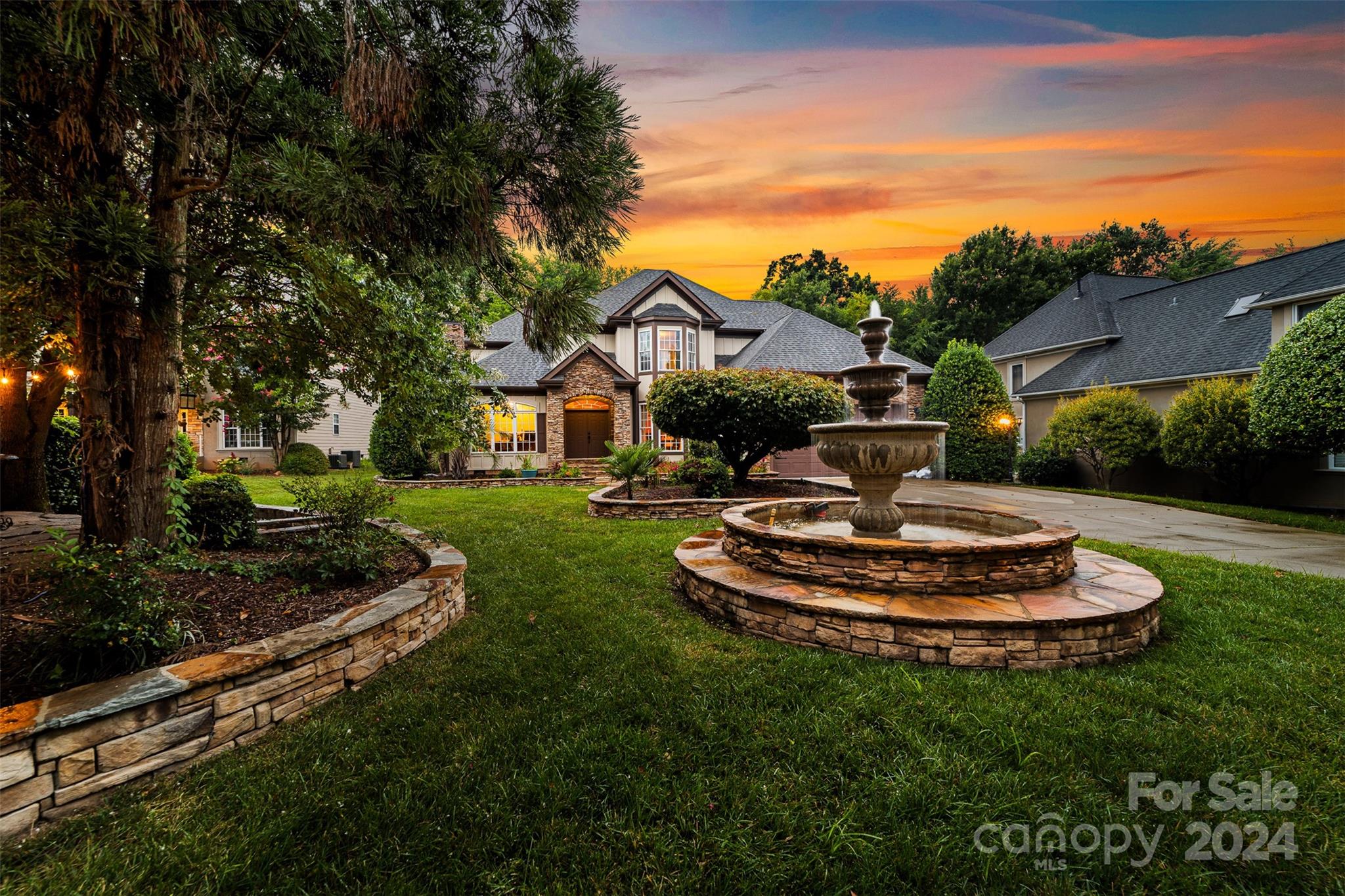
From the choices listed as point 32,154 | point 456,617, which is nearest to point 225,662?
point 456,617

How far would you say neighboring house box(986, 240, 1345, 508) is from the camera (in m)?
11.1

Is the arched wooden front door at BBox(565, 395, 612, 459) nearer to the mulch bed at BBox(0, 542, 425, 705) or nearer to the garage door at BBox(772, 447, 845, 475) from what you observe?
the garage door at BBox(772, 447, 845, 475)

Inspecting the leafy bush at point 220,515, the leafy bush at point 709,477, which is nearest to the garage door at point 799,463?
the leafy bush at point 709,477

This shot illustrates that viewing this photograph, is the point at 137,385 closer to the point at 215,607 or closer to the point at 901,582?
the point at 215,607

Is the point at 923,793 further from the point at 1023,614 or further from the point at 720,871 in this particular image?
the point at 1023,614

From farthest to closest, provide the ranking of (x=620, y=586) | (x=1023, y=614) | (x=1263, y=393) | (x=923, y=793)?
(x=1263, y=393) < (x=620, y=586) < (x=1023, y=614) < (x=923, y=793)

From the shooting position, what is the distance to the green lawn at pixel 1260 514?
8.28 m

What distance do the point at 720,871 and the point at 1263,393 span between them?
14127 mm

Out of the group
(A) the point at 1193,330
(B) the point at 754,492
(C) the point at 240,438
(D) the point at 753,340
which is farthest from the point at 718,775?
(C) the point at 240,438

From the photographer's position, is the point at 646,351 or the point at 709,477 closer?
the point at 709,477

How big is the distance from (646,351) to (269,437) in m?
16.3

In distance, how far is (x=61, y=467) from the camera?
755 cm

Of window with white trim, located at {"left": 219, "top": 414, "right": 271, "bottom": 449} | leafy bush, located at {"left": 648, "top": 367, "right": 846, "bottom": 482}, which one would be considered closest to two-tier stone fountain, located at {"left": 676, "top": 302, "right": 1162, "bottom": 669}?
leafy bush, located at {"left": 648, "top": 367, "right": 846, "bottom": 482}

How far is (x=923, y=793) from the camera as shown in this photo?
2039 mm
